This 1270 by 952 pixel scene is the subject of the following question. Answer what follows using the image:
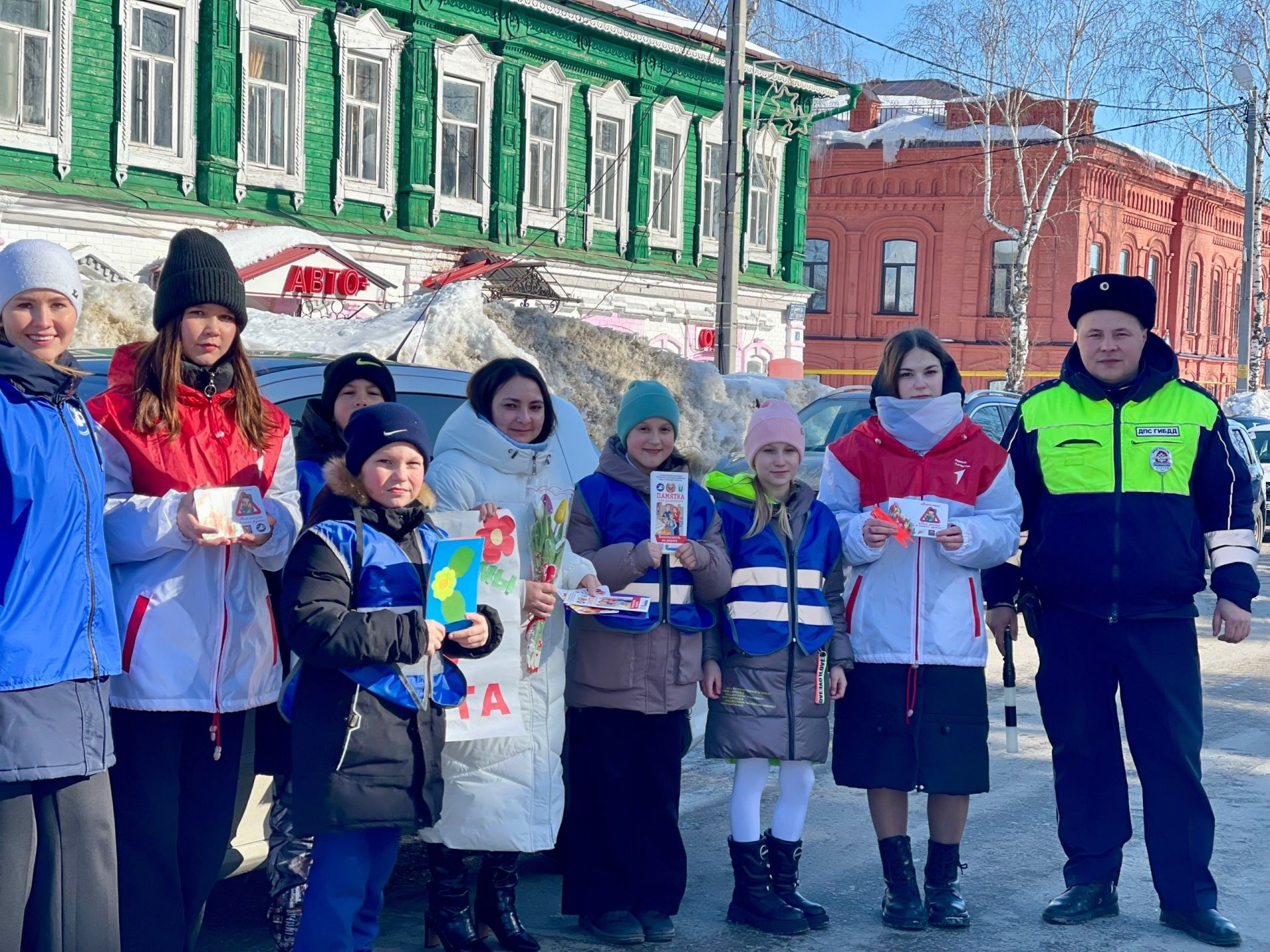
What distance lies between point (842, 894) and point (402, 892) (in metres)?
1.63

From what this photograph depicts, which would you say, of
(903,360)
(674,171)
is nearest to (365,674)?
(903,360)

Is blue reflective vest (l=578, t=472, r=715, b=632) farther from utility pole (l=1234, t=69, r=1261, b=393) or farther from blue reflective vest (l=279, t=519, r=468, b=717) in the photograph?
utility pole (l=1234, t=69, r=1261, b=393)

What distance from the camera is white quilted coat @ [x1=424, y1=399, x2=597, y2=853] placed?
4.62m

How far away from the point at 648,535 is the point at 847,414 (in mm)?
9890

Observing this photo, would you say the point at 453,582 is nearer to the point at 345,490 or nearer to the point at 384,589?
the point at 384,589

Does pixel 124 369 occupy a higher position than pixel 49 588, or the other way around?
pixel 124 369

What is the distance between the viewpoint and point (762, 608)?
515 cm

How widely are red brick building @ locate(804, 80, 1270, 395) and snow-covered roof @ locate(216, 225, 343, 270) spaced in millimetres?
25272

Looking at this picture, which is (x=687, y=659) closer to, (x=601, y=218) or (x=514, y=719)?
(x=514, y=719)

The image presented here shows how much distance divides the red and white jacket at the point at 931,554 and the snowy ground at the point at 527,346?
7.25 meters

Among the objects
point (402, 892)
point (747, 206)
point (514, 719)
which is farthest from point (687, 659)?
point (747, 206)

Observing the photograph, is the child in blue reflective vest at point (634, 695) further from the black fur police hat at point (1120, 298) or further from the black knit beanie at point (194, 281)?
the black fur police hat at point (1120, 298)

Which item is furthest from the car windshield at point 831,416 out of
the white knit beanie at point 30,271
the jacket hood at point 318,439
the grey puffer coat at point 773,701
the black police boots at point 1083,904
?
the white knit beanie at point 30,271

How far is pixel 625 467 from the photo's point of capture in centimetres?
506
